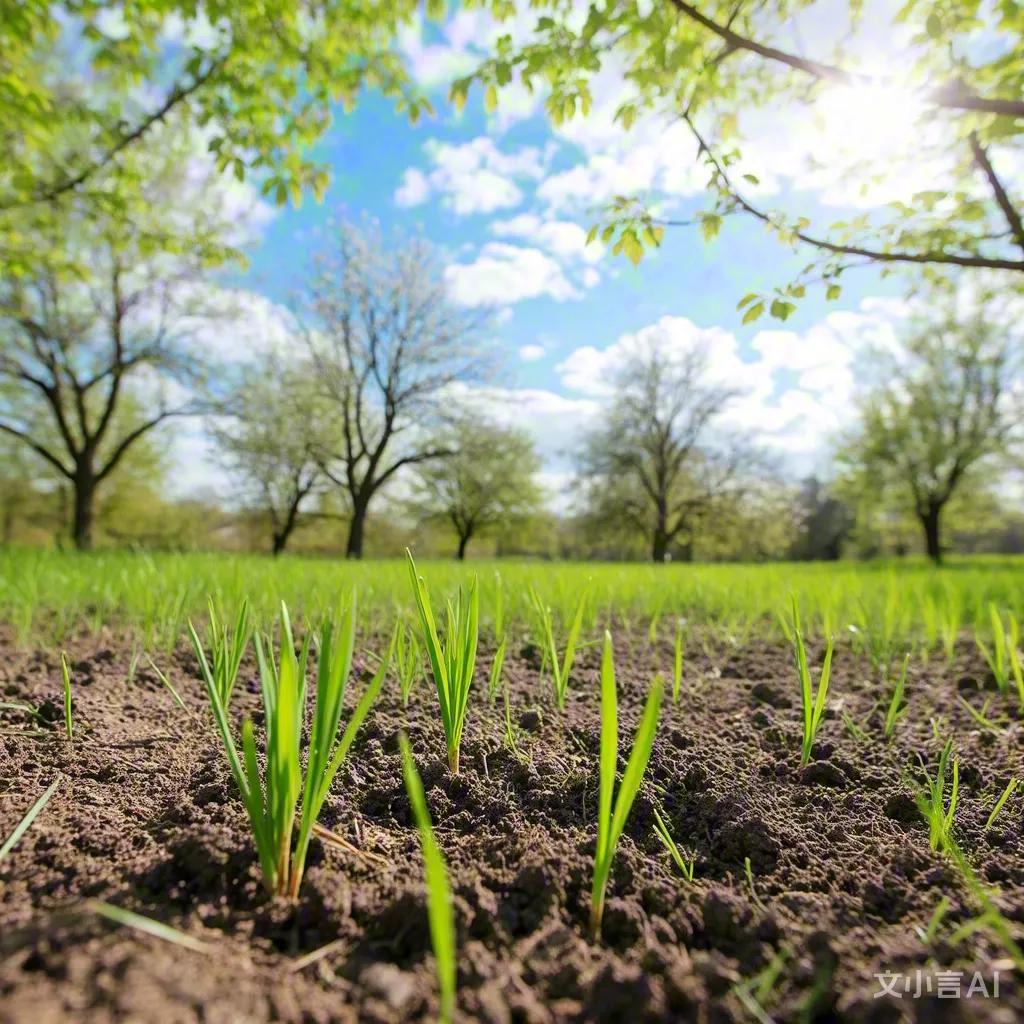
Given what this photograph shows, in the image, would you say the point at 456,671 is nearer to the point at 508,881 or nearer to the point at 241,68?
the point at 508,881

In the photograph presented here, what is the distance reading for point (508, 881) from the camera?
0.78m

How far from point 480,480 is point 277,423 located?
9.65 m

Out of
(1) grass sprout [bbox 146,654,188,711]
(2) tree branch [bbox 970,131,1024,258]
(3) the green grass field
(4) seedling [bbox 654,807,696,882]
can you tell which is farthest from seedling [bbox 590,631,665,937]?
(2) tree branch [bbox 970,131,1024,258]

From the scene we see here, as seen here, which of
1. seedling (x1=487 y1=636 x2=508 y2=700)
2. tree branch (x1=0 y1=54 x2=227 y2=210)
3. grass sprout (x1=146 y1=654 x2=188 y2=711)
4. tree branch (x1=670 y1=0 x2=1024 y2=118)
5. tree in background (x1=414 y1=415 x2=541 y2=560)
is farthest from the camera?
tree in background (x1=414 y1=415 x2=541 y2=560)

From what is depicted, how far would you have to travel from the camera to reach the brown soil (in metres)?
0.56

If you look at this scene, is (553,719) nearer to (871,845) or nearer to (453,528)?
(871,845)

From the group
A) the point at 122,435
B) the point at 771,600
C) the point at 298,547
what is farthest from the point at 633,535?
the point at 771,600

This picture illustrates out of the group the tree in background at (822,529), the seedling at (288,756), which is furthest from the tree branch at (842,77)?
the tree in background at (822,529)

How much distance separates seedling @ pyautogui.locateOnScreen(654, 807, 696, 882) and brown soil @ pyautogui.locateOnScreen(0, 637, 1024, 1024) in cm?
2

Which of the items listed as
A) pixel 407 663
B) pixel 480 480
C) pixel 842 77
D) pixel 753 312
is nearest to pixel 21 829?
pixel 407 663

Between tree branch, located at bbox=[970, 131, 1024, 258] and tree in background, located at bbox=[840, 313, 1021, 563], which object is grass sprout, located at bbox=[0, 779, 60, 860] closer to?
tree branch, located at bbox=[970, 131, 1024, 258]

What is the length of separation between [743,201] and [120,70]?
5.74 meters

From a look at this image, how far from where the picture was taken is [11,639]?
2223mm

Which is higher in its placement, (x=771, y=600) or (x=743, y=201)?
(x=743, y=201)
